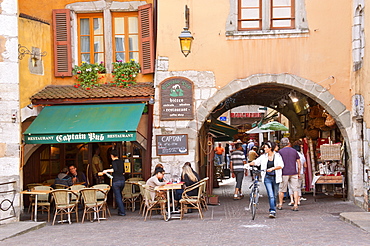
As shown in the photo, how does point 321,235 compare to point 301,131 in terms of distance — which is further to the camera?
point 301,131

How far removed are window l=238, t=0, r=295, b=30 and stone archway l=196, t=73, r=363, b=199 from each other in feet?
4.02

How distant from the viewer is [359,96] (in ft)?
42.6

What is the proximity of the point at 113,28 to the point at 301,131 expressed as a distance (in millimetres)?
7988

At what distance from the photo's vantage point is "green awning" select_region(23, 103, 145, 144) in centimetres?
1277

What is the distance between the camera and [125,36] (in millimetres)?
14742

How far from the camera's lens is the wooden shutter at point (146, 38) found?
1423 centimetres

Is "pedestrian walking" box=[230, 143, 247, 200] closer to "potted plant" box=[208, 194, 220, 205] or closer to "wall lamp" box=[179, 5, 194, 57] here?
"potted plant" box=[208, 194, 220, 205]

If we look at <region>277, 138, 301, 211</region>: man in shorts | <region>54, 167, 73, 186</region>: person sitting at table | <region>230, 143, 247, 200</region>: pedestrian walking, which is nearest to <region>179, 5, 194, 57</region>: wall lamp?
<region>277, 138, 301, 211</region>: man in shorts

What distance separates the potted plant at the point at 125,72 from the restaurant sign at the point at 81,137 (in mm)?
2048

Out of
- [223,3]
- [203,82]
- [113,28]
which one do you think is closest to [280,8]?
[223,3]

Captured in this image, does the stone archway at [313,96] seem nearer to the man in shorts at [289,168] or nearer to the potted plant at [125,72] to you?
the man in shorts at [289,168]

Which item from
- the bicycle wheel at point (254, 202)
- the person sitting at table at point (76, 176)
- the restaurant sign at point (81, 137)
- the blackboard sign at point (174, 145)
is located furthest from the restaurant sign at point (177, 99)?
the bicycle wheel at point (254, 202)

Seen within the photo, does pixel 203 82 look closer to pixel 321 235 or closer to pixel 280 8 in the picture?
pixel 280 8

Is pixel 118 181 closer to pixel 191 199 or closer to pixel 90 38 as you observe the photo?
pixel 191 199
